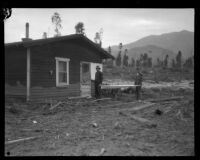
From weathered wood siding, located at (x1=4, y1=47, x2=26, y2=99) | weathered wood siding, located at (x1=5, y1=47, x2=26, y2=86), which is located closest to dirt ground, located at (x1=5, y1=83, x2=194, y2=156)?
weathered wood siding, located at (x1=4, y1=47, x2=26, y2=99)

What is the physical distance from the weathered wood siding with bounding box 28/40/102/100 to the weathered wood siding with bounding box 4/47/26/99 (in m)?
0.63

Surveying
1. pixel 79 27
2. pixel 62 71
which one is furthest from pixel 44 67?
pixel 79 27

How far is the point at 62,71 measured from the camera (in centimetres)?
1532

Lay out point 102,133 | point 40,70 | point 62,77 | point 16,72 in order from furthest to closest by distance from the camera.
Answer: point 62,77 < point 16,72 < point 40,70 < point 102,133

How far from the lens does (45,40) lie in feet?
44.9

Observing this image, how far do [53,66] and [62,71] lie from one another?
86cm

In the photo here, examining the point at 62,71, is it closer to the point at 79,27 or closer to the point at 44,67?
the point at 44,67

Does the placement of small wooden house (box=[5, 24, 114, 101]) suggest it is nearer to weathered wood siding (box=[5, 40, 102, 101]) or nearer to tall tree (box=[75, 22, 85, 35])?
weathered wood siding (box=[5, 40, 102, 101])

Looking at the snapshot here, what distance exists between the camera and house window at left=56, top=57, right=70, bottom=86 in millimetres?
14938

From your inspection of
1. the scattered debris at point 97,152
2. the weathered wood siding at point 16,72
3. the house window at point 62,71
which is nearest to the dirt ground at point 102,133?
the scattered debris at point 97,152
